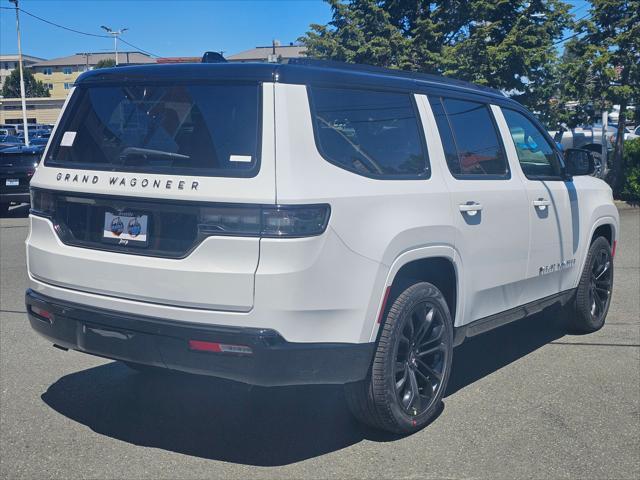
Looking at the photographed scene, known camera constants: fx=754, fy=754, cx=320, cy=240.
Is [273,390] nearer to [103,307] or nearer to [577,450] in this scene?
[103,307]

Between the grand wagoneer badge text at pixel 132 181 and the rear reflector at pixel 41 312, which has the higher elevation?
the grand wagoneer badge text at pixel 132 181

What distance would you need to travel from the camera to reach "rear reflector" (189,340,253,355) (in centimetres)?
349

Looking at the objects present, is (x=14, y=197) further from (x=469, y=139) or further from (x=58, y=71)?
(x=58, y=71)

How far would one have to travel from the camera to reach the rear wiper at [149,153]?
374 centimetres

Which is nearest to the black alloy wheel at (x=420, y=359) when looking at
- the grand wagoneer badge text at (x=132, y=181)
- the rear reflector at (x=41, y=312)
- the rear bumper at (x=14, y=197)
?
the grand wagoneer badge text at (x=132, y=181)

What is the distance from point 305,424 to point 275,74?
207 cm

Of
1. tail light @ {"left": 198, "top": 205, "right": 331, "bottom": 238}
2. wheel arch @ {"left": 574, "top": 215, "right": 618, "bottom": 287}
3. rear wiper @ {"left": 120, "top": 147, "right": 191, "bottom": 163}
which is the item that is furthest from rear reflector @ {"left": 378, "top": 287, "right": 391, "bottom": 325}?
wheel arch @ {"left": 574, "top": 215, "right": 618, "bottom": 287}

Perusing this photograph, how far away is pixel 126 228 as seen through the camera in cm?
381

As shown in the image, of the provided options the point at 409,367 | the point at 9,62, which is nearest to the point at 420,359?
the point at 409,367

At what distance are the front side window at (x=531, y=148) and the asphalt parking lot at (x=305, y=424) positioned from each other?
146 centimetres

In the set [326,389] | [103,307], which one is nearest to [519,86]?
[326,389]

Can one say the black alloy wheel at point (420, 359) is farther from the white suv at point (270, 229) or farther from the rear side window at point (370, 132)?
the rear side window at point (370, 132)

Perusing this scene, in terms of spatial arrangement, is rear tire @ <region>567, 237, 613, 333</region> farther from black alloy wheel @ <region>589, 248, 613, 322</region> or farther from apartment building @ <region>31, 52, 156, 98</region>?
apartment building @ <region>31, 52, 156, 98</region>

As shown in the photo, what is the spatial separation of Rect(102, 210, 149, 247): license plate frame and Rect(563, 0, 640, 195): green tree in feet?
50.3
